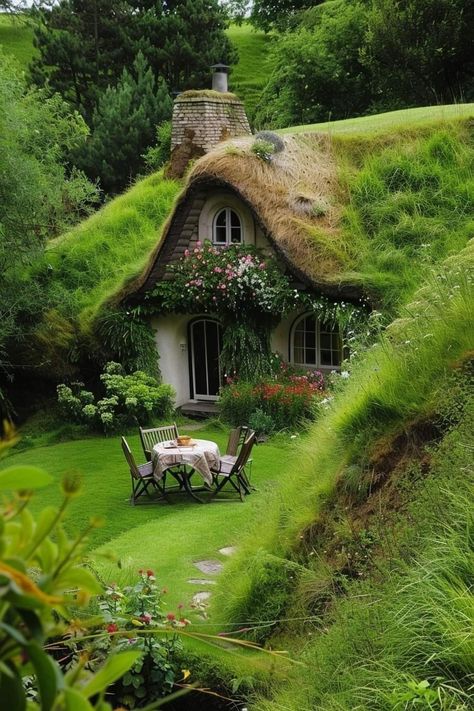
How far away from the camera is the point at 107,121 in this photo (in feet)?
88.9

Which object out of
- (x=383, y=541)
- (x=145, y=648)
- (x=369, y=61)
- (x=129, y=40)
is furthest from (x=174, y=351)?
(x=129, y=40)

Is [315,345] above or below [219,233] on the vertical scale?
below

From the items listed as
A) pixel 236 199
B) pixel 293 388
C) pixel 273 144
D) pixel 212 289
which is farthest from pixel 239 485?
pixel 273 144

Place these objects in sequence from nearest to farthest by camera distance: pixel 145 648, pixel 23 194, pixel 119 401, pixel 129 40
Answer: pixel 145 648 → pixel 23 194 → pixel 119 401 → pixel 129 40

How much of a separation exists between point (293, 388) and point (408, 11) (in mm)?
16621

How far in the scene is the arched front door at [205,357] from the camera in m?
17.6

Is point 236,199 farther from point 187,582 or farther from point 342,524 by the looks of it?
point 342,524

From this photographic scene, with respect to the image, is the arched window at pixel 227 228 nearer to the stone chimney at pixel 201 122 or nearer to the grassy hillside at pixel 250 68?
the stone chimney at pixel 201 122

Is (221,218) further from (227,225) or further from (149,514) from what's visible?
(149,514)

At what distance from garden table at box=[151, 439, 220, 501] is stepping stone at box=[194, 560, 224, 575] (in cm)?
297

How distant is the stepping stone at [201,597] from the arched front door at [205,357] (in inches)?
404

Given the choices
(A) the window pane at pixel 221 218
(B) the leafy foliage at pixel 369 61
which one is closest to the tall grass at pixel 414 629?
(A) the window pane at pixel 221 218

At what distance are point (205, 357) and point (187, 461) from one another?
6.47m

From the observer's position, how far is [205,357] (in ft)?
58.0
